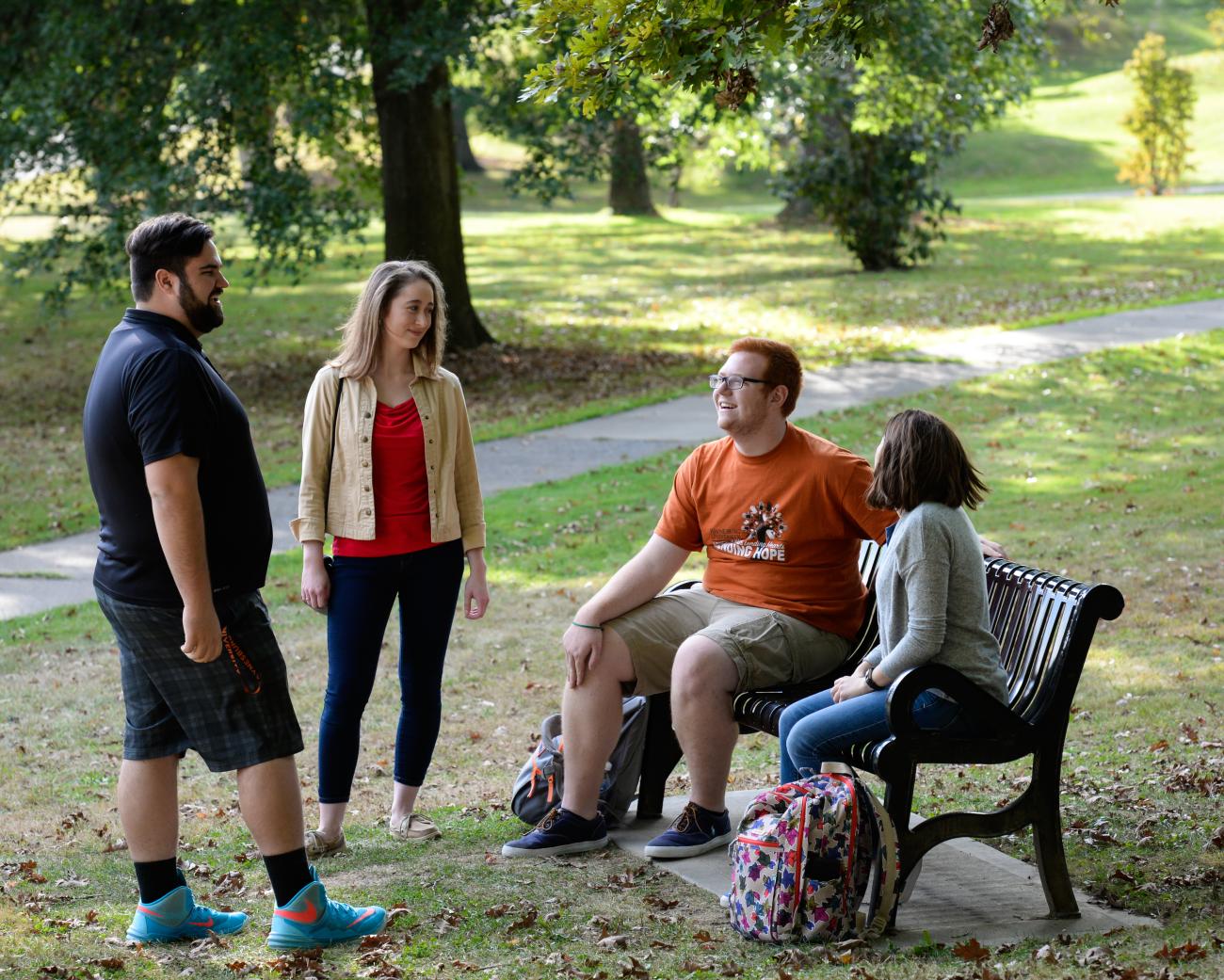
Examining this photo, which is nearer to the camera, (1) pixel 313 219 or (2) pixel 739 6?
(2) pixel 739 6

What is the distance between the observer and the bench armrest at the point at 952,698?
163 inches

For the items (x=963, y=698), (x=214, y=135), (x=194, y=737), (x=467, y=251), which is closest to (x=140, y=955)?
(x=194, y=737)

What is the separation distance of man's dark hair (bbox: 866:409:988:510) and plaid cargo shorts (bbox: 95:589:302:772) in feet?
5.89

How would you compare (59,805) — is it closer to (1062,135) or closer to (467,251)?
(467,251)

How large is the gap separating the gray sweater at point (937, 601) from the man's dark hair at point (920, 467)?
0.04m

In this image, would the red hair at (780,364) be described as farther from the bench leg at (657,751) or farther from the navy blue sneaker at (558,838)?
the navy blue sneaker at (558,838)

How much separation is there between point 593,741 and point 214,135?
12.1 metres

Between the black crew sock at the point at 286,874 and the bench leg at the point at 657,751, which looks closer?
the black crew sock at the point at 286,874

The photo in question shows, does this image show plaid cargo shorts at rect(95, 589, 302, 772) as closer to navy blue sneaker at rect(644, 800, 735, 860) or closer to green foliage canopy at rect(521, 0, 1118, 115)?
navy blue sneaker at rect(644, 800, 735, 860)

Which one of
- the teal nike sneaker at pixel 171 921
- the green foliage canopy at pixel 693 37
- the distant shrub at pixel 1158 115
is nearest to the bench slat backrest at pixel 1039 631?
the green foliage canopy at pixel 693 37

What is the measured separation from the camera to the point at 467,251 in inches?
→ 1114

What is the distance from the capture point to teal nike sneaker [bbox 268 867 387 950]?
13.5 ft

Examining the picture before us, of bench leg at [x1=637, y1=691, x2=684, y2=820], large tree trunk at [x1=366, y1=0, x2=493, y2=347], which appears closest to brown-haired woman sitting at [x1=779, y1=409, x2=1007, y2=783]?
bench leg at [x1=637, y1=691, x2=684, y2=820]

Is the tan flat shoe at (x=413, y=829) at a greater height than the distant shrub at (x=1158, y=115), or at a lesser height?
lesser
